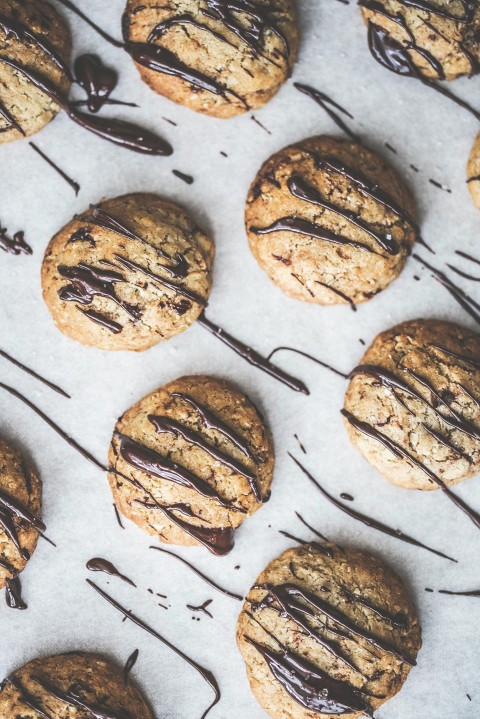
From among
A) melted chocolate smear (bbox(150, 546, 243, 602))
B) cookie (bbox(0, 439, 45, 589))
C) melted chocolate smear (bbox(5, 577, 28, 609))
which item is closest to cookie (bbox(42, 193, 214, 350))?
cookie (bbox(0, 439, 45, 589))

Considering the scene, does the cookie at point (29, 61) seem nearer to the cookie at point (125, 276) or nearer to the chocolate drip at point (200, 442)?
the cookie at point (125, 276)

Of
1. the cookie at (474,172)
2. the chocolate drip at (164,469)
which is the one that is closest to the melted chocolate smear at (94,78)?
the chocolate drip at (164,469)

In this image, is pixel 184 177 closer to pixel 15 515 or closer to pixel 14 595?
pixel 15 515

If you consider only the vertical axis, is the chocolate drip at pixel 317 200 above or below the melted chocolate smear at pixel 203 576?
above

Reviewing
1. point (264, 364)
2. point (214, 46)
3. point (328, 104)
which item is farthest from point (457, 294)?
point (214, 46)

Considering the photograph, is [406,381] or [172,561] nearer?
[406,381]

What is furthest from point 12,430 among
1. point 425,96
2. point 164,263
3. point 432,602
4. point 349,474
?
point 425,96

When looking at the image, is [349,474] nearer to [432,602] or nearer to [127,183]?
[432,602]
